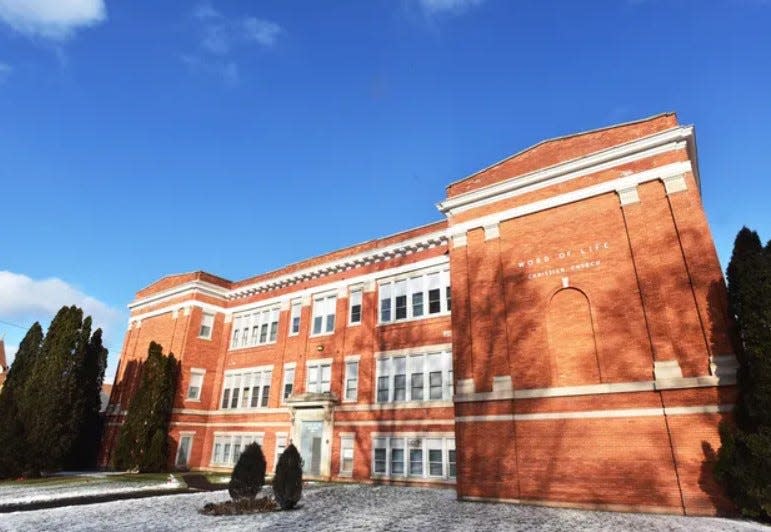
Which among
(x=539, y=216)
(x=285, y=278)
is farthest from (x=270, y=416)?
(x=539, y=216)

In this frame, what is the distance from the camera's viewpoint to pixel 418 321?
2198cm

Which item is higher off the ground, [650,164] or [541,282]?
[650,164]

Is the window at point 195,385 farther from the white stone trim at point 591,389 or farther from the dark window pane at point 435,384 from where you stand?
the white stone trim at point 591,389

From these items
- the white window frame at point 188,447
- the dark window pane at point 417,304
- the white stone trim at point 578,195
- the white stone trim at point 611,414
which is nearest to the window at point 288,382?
the white window frame at point 188,447

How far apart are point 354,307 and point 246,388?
964 centimetres

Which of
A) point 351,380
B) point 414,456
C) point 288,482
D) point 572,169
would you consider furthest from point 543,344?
point 351,380

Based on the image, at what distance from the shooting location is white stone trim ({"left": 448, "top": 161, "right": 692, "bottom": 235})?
14562 mm

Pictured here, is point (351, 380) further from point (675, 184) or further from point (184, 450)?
point (675, 184)

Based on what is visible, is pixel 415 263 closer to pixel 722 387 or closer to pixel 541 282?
pixel 541 282

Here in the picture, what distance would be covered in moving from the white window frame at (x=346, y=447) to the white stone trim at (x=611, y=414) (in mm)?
8220

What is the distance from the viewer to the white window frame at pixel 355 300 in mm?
24528

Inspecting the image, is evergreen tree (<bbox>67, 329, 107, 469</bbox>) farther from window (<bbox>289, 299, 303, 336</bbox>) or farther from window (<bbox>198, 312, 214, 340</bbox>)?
window (<bbox>289, 299, 303, 336</bbox>)

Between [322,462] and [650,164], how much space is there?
1953 cm

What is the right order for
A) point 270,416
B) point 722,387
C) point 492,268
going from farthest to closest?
point 270,416 → point 492,268 → point 722,387
